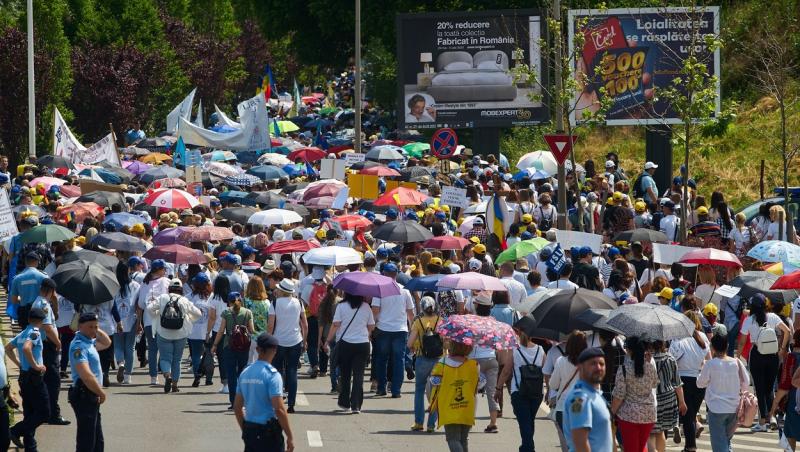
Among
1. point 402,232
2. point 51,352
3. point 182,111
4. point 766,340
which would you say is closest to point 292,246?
point 402,232

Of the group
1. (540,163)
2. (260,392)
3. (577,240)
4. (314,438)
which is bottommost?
(314,438)

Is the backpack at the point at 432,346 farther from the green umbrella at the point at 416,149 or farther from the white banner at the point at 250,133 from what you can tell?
the green umbrella at the point at 416,149

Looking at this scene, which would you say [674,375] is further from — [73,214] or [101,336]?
[73,214]

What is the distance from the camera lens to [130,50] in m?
58.9

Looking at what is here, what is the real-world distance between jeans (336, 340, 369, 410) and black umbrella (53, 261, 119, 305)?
2719 millimetres

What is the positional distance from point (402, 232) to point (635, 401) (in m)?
9.71

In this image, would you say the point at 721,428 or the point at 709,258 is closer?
the point at 721,428

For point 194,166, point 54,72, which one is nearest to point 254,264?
point 194,166

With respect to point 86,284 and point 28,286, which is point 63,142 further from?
point 86,284

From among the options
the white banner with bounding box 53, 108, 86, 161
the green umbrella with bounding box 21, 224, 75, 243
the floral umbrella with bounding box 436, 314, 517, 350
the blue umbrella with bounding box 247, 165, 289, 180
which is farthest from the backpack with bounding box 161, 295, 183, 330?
the white banner with bounding box 53, 108, 86, 161

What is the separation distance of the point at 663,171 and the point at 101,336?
75.4 ft

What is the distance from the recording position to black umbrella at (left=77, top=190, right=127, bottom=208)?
2734cm

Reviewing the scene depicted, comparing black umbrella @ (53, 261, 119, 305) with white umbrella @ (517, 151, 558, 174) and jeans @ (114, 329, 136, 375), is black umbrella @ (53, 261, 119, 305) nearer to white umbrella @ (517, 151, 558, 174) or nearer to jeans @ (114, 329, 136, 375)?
jeans @ (114, 329, 136, 375)

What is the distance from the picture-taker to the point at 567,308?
14.4 metres
